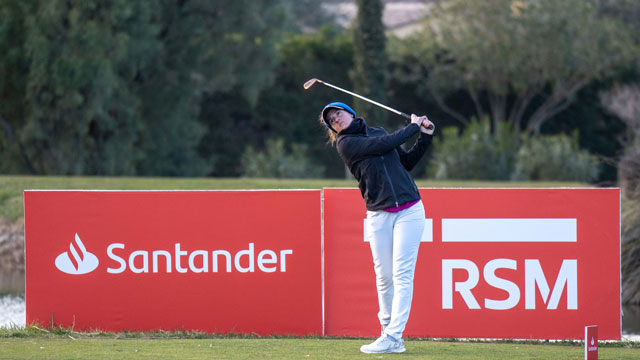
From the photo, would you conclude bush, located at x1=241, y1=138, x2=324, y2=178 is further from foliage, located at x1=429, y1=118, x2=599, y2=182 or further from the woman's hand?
the woman's hand

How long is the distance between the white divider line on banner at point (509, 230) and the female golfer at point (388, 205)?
1.11 metres

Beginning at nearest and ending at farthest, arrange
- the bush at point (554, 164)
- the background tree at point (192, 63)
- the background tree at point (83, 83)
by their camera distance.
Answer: the bush at point (554, 164) → the background tree at point (83, 83) → the background tree at point (192, 63)

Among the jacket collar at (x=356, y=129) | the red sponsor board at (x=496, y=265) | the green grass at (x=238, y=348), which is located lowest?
the green grass at (x=238, y=348)

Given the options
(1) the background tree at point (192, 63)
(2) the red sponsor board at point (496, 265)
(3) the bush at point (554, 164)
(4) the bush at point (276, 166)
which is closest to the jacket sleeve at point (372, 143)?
(2) the red sponsor board at point (496, 265)

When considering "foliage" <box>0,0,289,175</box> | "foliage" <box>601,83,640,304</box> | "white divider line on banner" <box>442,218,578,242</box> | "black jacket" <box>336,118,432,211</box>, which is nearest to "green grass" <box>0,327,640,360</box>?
"white divider line on banner" <box>442,218,578,242</box>

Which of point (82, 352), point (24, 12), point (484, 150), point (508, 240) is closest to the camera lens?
point (82, 352)

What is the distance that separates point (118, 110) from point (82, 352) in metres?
22.9

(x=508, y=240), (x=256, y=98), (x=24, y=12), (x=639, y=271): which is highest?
(x=24, y=12)

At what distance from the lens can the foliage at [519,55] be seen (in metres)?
34.6

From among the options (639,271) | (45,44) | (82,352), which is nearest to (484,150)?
(45,44)

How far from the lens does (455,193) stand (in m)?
7.52

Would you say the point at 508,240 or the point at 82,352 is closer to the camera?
the point at 82,352

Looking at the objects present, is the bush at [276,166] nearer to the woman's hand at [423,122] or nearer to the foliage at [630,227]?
the foliage at [630,227]

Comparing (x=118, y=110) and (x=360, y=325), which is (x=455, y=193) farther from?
(x=118, y=110)
